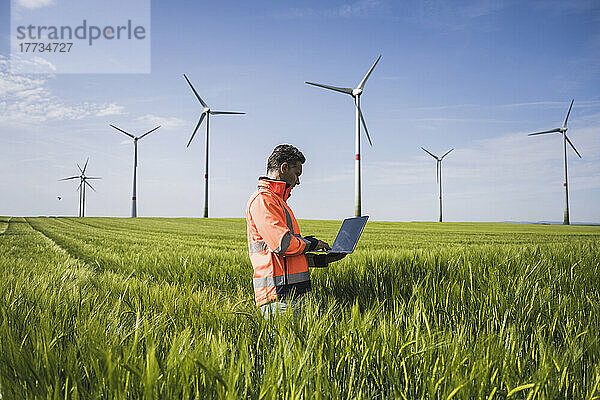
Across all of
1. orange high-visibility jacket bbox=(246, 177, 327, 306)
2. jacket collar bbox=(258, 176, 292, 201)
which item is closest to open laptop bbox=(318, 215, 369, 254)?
orange high-visibility jacket bbox=(246, 177, 327, 306)

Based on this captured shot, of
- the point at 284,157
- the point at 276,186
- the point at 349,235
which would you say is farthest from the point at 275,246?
the point at 284,157

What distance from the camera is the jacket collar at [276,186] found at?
416cm

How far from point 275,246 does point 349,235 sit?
729 mm

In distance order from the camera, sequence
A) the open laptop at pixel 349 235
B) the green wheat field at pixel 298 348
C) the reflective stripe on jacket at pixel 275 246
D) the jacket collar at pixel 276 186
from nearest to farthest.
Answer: the green wheat field at pixel 298 348
the reflective stripe on jacket at pixel 275 246
the open laptop at pixel 349 235
the jacket collar at pixel 276 186

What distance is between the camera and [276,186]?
13.6ft

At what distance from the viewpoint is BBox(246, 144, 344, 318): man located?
153 inches

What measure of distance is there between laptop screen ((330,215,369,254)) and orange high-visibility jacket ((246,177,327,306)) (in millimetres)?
258

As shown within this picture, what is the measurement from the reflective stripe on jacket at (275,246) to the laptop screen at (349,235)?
317mm

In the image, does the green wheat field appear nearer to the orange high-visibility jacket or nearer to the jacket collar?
the orange high-visibility jacket

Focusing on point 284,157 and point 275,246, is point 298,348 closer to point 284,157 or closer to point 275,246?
point 275,246

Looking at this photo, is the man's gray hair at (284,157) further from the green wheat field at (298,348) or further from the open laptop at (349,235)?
the green wheat field at (298,348)

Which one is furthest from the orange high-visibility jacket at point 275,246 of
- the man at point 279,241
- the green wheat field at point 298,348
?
the green wheat field at point 298,348

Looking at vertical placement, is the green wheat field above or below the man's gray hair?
below

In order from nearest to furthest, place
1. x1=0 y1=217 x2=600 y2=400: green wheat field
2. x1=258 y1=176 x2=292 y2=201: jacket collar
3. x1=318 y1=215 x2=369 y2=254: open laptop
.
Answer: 1. x1=0 y1=217 x2=600 y2=400: green wheat field
2. x1=318 y1=215 x2=369 y2=254: open laptop
3. x1=258 y1=176 x2=292 y2=201: jacket collar
